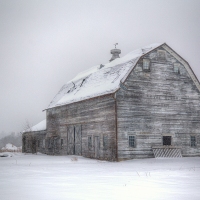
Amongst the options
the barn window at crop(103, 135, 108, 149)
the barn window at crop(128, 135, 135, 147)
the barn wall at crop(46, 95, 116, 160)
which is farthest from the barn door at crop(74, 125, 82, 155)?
the barn window at crop(128, 135, 135, 147)

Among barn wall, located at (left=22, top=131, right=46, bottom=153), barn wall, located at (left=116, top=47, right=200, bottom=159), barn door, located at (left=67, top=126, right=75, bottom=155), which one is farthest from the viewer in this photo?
barn wall, located at (left=22, top=131, right=46, bottom=153)

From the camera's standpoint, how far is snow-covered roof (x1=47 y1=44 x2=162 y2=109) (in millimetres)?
22969

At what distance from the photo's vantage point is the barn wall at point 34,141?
35812 millimetres

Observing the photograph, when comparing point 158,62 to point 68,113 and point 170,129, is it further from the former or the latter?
point 68,113

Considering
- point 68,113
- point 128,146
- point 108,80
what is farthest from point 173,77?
point 68,113

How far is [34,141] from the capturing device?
38.7m

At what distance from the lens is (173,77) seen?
2434 cm

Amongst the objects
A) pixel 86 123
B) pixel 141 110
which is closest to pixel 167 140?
pixel 141 110

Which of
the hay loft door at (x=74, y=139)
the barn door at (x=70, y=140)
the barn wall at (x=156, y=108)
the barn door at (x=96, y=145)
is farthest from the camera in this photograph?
the barn door at (x=70, y=140)

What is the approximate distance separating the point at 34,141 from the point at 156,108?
2058cm

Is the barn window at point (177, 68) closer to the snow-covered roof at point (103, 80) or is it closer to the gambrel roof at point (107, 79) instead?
the gambrel roof at point (107, 79)

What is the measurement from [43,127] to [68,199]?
29.6m

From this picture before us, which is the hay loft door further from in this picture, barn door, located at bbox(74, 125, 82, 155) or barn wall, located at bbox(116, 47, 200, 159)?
barn wall, located at bbox(116, 47, 200, 159)

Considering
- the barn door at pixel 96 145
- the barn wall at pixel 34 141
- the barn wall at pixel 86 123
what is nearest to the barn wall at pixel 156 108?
the barn wall at pixel 86 123
